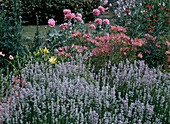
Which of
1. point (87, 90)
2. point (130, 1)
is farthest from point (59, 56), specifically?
point (130, 1)

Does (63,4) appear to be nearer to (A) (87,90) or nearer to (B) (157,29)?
(B) (157,29)

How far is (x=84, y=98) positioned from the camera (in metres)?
3.56

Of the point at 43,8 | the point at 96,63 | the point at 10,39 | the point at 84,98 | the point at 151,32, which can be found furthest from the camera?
the point at 43,8

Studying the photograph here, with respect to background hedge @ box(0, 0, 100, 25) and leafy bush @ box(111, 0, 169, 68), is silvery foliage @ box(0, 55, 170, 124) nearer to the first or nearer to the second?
leafy bush @ box(111, 0, 169, 68)

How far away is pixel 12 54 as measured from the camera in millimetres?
5184

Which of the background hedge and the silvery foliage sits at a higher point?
the background hedge

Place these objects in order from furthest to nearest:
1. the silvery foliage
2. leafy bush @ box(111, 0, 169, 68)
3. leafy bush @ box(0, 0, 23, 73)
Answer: leafy bush @ box(111, 0, 169, 68) → leafy bush @ box(0, 0, 23, 73) → the silvery foliage

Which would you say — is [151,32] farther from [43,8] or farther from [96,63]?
[43,8]

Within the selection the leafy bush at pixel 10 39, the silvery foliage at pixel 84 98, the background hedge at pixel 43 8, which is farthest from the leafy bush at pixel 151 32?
the background hedge at pixel 43 8

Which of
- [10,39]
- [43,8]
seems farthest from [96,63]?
[43,8]

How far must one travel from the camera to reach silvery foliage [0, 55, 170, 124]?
3.33m

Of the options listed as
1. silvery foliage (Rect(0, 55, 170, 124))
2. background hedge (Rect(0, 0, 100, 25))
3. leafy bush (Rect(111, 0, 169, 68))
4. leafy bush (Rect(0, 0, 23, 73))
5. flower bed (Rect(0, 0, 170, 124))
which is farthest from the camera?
background hedge (Rect(0, 0, 100, 25))

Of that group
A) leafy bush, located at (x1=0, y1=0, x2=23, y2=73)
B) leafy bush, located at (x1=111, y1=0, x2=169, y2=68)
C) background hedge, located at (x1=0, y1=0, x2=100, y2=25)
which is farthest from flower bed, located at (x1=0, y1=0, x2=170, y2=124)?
background hedge, located at (x1=0, y1=0, x2=100, y2=25)

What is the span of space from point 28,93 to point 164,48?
3462mm
